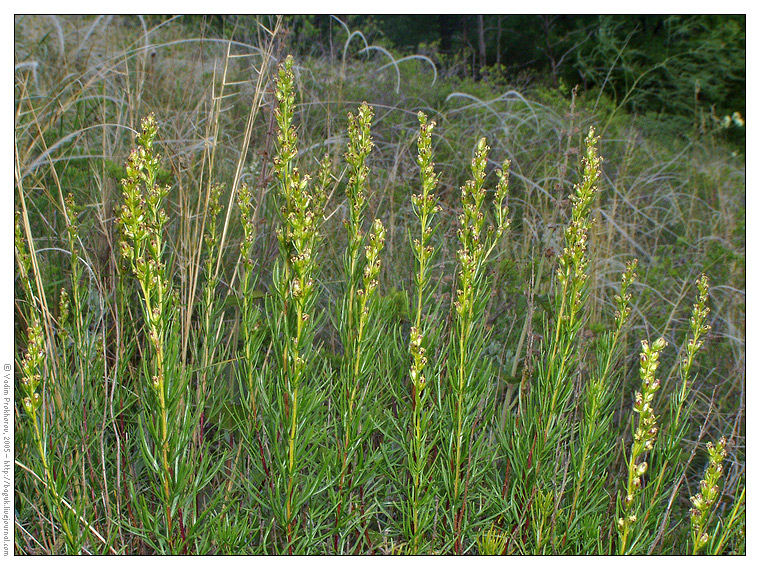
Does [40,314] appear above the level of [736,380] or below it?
above

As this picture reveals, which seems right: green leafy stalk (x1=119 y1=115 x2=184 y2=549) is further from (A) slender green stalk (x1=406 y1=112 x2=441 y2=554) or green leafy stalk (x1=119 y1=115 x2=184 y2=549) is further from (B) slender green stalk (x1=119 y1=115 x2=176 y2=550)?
(A) slender green stalk (x1=406 y1=112 x2=441 y2=554)

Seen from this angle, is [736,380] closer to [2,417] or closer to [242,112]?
[2,417]

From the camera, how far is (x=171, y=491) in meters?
1.29

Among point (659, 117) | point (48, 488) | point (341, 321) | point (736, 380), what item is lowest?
point (736, 380)

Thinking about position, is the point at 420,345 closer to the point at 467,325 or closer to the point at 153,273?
the point at 467,325

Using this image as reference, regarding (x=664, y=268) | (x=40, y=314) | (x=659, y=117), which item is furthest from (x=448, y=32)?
(x=40, y=314)

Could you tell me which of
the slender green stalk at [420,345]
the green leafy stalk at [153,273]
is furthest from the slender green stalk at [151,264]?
the slender green stalk at [420,345]

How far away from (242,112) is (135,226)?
396 cm

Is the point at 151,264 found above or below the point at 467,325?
above

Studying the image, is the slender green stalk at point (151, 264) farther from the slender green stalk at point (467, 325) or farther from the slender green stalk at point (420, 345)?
the slender green stalk at point (467, 325)

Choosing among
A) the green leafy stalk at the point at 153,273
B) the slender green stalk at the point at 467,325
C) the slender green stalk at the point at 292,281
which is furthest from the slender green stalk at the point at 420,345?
the green leafy stalk at the point at 153,273

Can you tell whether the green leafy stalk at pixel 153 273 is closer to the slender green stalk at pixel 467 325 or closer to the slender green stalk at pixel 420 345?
the slender green stalk at pixel 420 345

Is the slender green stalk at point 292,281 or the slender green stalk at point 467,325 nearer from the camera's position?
the slender green stalk at point 292,281

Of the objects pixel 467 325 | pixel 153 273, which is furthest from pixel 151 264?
pixel 467 325
